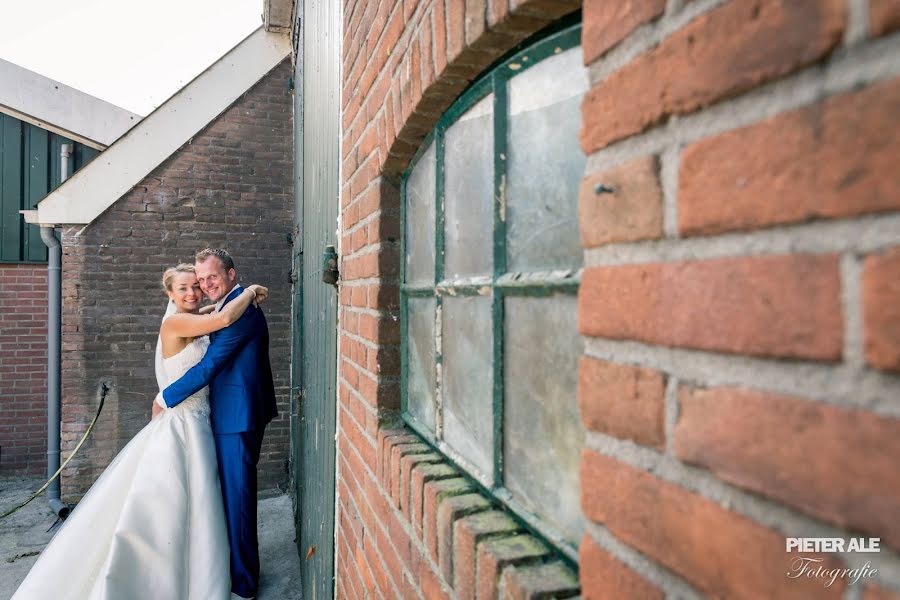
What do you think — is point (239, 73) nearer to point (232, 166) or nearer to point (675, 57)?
point (232, 166)

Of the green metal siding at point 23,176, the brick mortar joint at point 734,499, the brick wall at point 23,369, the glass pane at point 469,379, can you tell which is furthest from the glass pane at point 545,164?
the brick wall at point 23,369

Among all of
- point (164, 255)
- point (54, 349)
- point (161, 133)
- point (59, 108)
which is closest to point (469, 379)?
point (164, 255)

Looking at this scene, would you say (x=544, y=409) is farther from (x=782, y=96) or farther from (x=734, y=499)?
(x=782, y=96)

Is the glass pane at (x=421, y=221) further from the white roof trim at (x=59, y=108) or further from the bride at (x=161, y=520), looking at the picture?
the white roof trim at (x=59, y=108)

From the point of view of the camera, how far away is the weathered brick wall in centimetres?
576

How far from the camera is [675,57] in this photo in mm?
513

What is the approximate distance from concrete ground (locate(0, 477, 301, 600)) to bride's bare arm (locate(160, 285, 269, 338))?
216 cm

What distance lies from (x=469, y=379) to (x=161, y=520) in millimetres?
3567

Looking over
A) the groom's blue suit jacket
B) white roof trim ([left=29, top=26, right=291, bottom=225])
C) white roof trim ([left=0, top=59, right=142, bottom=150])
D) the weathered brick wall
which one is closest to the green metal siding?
white roof trim ([left=0, top=59, right=142, bottom=150])

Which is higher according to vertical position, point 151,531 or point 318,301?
point 318,301

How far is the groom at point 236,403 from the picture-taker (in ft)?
13.4

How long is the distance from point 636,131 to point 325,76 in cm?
297

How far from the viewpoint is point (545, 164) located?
37.0 inches

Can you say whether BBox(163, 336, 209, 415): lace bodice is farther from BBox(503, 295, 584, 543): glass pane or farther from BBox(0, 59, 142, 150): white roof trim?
BBox(0, 59, 142, 150): white roof trim
